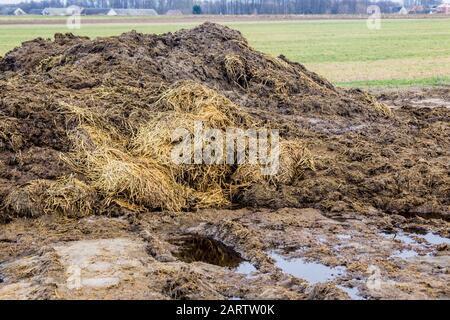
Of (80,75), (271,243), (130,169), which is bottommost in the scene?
(271,243)

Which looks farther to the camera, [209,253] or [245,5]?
[245,5]

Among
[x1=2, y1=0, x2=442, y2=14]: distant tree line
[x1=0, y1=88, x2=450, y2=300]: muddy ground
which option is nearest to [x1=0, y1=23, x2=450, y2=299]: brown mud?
[x1=0, y1=88, x2=450, y2=300]: muddy ground

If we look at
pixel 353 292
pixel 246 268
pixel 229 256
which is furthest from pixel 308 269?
pixel 229 256

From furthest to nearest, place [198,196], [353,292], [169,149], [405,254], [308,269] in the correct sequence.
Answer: [169,149]
[198,196]
[405,254]
[308,269]
[353,292]

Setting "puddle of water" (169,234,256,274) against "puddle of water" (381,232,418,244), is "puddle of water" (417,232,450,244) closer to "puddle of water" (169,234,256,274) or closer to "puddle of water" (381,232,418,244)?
"puddle of water" (381,232,418,244)

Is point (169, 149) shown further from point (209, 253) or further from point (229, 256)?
point (229, 256)

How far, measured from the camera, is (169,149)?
987cm

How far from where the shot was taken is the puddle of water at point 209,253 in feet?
23.5

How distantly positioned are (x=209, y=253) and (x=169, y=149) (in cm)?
266

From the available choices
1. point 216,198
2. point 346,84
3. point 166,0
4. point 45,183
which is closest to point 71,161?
point 45,183

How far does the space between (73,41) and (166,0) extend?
126 meters

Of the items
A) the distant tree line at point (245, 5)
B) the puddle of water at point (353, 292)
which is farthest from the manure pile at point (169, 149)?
the distant tree line at point (245, 5)
